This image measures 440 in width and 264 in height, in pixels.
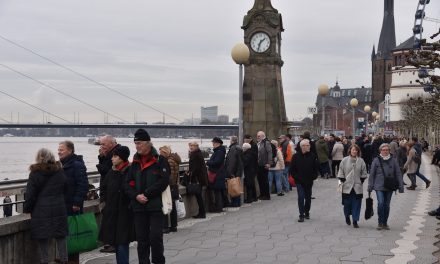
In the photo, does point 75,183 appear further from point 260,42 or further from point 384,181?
point 260,42

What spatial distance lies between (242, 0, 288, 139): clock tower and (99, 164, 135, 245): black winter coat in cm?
1643

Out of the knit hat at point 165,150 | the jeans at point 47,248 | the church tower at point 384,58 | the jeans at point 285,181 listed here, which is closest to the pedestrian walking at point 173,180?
the knit hat at point 165,150

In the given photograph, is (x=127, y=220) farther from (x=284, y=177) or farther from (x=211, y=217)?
(x=284, y=177)

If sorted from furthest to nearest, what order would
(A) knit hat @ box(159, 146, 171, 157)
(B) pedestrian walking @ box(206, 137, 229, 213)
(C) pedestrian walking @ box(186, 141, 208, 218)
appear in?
1. (B) pedestrian walking @ box(206, 137, 229, 213)
2. (C) pedestrian walking @ box(186, 141, 208, 218)
3. (A) knit hat @ box(159, 146, 171, 157)

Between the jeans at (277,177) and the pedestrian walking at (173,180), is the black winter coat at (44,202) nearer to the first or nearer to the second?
the pedestrian walking at (173,180)

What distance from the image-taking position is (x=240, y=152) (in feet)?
46.5

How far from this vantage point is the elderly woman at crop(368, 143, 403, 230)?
11125 mm

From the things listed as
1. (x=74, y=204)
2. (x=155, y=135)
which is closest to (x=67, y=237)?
(x=74, y=204)

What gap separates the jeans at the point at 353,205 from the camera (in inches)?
447

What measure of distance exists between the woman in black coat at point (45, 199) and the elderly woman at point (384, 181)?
19.2 feet

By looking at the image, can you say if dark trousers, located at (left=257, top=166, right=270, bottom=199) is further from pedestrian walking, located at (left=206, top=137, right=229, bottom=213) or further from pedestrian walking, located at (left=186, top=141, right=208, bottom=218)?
pedestrian walking, located at (left=186, top=141, right=208, bottom=218)

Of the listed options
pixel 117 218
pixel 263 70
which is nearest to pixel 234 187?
pixel 117 218

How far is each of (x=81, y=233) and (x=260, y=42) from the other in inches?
642

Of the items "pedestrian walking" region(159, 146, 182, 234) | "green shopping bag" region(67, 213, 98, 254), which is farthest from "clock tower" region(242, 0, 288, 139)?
"green shopping bag" region(67, 213, 98, 254)
